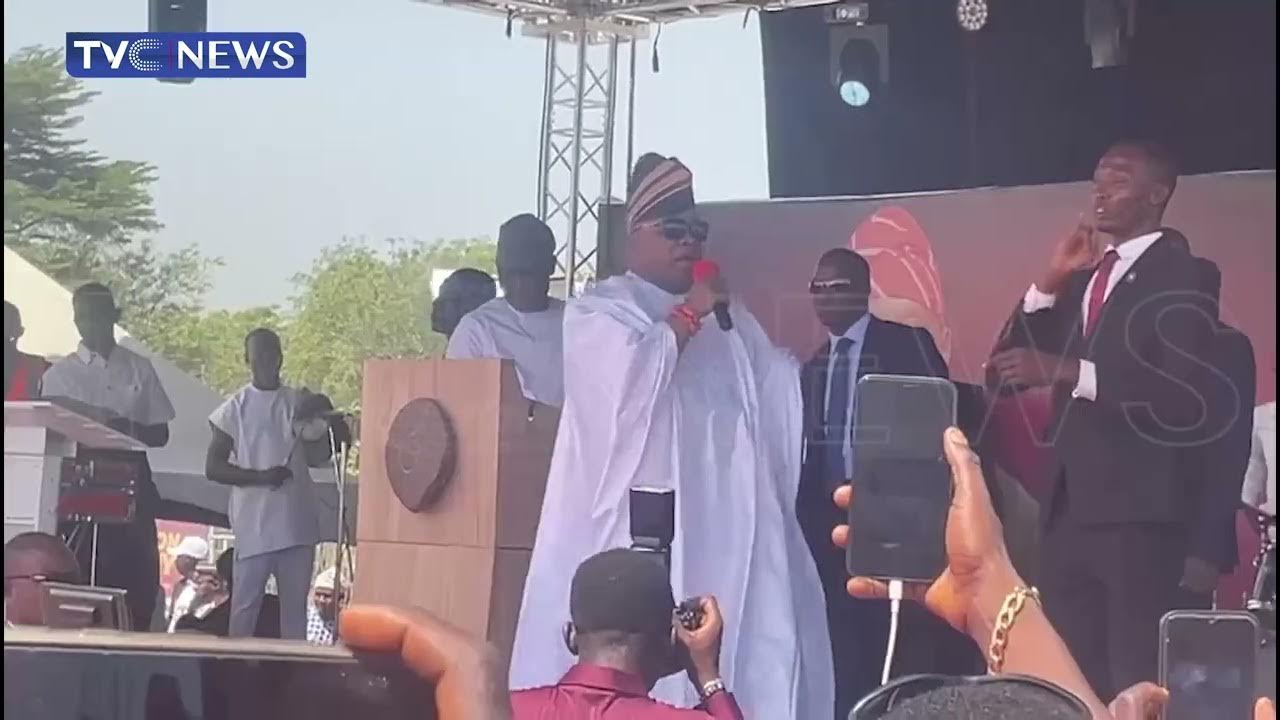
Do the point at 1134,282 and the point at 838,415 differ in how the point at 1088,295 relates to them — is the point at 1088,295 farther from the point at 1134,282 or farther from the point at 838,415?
the point at 838,415

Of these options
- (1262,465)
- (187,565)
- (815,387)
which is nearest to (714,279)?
(815,387)

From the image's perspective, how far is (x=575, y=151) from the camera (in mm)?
2916

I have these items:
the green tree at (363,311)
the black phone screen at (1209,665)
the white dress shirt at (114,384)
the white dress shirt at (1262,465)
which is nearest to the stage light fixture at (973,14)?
the white dress shirt at (1262,465)

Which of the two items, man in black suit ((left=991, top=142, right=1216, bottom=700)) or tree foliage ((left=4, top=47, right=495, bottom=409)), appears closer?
man in black suit ((left=991, top=142, right=1216, bottom=700))

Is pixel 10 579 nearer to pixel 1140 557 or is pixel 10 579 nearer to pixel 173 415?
pixel 173 415

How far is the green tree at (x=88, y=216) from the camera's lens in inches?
116

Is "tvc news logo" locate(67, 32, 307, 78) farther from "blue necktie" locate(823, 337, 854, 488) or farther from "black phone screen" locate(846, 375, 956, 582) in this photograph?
"black phone screen" locate(846, 375, 956, 582)

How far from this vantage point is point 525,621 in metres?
2.91

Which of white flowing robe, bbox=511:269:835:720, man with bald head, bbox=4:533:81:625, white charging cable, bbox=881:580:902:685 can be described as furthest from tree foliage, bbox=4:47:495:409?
white charging cable, bbox=881:580:902:685

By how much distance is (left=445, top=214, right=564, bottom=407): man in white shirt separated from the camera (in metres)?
2.91

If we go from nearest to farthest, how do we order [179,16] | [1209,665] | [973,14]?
[1209,665]
[973,14]
[179,16]

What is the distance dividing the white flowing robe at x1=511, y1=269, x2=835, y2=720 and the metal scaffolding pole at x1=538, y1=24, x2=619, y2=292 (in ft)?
0.28

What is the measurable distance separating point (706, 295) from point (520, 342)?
1.07ft

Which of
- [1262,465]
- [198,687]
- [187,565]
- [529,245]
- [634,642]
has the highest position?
[529,245]
